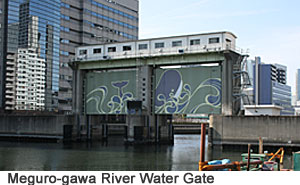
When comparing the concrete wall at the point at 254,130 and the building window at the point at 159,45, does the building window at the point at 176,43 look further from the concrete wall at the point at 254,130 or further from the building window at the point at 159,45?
the concrete wall at the point at 254,130

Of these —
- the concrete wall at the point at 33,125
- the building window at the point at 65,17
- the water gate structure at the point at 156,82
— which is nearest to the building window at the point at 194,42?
the water gate structure at the point at 156,82

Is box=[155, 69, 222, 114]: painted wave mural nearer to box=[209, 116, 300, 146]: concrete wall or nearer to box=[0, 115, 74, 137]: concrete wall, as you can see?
box=[209, 116, 300, 146]: concrete wall

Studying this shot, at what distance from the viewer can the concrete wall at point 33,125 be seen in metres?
81.7

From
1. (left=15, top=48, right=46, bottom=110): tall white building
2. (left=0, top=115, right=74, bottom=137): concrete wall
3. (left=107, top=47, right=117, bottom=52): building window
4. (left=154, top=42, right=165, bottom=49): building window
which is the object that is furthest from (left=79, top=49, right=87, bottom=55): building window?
(left=15, top=48, right=46, bottom=110): tall white building

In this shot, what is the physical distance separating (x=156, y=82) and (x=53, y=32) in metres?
52.4

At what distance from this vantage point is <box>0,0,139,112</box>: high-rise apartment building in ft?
374

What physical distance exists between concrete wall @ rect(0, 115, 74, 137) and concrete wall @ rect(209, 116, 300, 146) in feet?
107

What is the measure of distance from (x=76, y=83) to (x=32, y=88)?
36979 mm

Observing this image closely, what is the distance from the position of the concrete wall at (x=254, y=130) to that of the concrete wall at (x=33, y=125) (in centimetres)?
3251

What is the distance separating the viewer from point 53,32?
381 ft

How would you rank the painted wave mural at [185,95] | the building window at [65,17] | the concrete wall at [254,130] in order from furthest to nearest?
the building window at [65,17] → the painted wave mural at [185,95] → the concrete wall at [254,130]

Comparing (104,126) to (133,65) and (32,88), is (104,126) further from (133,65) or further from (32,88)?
(32,88)

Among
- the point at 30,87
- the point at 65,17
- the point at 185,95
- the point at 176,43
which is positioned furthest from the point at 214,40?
the point at 30,87

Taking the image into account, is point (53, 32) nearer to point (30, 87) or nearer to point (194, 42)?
point (30, 87)
